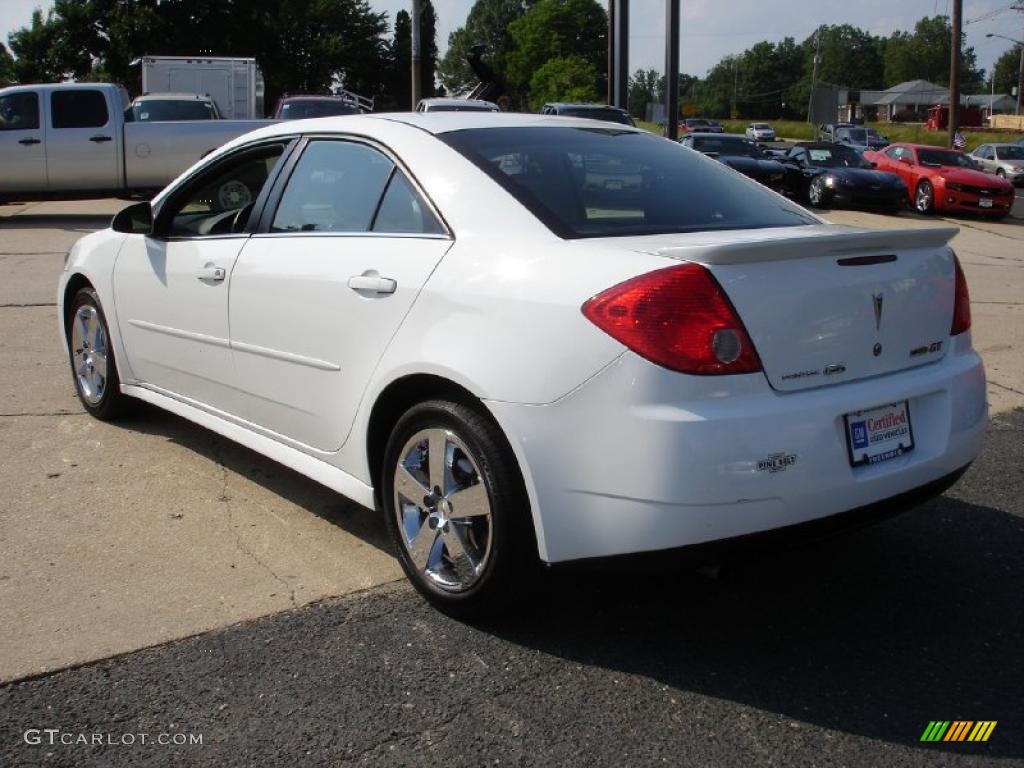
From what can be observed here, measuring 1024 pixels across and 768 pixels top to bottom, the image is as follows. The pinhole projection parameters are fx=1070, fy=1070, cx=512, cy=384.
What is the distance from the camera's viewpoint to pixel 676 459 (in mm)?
2826

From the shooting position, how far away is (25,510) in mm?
4371

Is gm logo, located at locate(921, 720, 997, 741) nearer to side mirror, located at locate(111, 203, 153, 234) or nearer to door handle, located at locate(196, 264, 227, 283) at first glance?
door handle, located at locate(196, 264, 227, 283)

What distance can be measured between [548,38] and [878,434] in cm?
11971

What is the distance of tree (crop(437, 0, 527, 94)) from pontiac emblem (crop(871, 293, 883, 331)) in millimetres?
125770

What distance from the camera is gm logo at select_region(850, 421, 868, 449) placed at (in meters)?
3.08

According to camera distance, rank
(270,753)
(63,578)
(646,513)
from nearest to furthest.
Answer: (270,753)
(646,513)
(63,578)

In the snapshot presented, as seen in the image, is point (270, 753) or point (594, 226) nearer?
point (270, 753)

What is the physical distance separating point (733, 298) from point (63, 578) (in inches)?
98.2

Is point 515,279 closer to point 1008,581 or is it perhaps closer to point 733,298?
point 733,298

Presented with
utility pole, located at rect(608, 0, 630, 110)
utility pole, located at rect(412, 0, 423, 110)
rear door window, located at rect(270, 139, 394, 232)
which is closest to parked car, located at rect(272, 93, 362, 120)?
utility pole, located at rect(412, 0, 423, 110)

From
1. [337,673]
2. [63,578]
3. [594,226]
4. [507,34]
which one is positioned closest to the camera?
[337,673]

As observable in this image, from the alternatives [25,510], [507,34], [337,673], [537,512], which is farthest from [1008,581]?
[507,34]

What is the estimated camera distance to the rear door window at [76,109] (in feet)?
53.4

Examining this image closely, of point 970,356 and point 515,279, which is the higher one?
point 515,279
